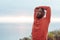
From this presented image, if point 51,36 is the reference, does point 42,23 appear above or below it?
above

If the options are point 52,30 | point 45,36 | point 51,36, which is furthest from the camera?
point 52,30

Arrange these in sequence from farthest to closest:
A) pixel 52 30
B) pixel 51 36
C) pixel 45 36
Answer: pixel 52 30 → pixel 51 36 → pixel 45 36

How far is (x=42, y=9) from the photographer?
1340 mm

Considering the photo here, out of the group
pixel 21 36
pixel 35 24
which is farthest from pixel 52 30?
pixel 35 24

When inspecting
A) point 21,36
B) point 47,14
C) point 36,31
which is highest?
point 47,14

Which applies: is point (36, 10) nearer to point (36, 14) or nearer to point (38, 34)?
point (36, 14)

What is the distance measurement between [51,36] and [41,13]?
0.39m

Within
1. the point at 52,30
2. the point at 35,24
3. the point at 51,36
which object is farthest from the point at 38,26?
the point at 52,30

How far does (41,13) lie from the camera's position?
134 cm

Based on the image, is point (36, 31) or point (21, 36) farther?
point (21, 36)

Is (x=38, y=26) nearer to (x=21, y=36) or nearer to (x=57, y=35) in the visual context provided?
(x=57, y=35)

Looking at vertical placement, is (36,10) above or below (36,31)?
above

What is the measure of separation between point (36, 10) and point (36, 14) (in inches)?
1.3

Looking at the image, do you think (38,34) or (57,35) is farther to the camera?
(57,35)
